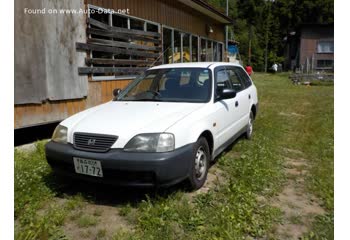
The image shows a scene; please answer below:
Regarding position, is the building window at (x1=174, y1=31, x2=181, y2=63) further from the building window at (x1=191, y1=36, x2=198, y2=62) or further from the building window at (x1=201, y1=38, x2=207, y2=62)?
the building window at (x1=201, y1=38, x2=207, y2=62)

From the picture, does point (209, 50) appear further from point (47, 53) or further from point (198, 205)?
point (198, 205)

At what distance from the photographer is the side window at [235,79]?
5146mm

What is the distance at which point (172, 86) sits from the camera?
4344 millimetres

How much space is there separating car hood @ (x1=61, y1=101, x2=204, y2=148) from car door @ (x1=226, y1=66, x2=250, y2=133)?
1.33 metres

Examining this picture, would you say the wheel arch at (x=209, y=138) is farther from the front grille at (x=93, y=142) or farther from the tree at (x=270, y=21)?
the tree at (x=270, y=21)

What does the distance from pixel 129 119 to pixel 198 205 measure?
3.97 feet

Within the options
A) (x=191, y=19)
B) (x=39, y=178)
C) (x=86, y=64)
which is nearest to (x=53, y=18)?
(x=86, y=64)

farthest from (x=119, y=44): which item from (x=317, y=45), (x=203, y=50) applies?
(x=317, y=45)

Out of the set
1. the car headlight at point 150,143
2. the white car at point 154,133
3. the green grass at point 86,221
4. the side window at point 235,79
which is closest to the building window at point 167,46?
the side window at point 235,79

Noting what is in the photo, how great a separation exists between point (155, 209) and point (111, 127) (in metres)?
0.97

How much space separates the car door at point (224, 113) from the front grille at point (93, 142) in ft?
5.03

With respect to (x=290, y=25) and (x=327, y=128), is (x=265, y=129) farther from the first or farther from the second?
(x=290, y=25)

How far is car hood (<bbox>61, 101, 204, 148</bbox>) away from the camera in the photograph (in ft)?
10.3

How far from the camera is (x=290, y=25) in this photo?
177 ft
